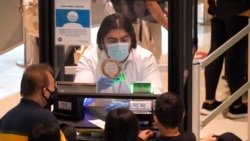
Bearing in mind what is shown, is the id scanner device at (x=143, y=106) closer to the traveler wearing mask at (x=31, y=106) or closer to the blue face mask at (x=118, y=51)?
the blue face mask at (x=118, y=51)

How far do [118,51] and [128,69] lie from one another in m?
0.12

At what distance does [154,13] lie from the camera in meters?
3.61

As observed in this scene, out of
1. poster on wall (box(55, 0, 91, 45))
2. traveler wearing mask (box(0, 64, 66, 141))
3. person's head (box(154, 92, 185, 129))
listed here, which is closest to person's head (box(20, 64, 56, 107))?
traveler wearing mask (box(0, 64, 66, 141))

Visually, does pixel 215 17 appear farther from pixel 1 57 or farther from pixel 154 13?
pixel 1 57

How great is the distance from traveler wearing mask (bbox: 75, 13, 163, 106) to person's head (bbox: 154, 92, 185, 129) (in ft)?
1.21

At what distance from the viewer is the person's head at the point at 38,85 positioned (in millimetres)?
3291

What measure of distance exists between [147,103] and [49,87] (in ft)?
2.08

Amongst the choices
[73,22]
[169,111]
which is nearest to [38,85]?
[73,22]

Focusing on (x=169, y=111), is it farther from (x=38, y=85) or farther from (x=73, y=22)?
(x=73, y=22)

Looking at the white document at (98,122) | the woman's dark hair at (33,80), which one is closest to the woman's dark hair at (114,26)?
the white document at (98,122)

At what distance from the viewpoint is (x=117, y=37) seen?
3732mm

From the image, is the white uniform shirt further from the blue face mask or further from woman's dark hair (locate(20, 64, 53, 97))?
woman's dark hair (locate(20, 64, 53, 97))

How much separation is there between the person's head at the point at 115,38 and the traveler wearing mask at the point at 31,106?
0.47 meters

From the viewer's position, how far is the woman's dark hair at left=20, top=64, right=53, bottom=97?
3291 mm
